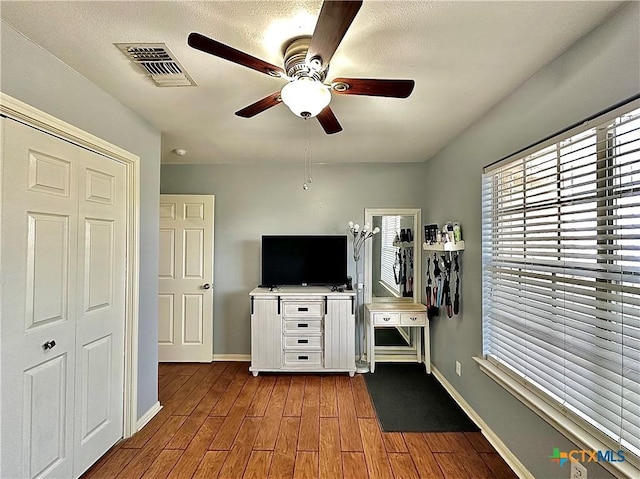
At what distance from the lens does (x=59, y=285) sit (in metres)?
1.88

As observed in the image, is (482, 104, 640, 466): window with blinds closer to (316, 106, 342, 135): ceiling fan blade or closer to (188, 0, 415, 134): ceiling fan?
(188, 0, 415, 134): ceiling fan

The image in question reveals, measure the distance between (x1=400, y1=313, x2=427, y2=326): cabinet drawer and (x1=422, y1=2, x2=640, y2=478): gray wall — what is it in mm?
159

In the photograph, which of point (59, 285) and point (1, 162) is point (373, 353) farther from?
point (1, 162)

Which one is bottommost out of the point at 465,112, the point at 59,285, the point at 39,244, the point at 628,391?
the point at 628,391

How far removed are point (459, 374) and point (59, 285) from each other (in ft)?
10.0

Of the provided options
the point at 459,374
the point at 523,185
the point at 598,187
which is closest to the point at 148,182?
the point at 523,185

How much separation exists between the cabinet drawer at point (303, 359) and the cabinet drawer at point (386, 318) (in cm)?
72

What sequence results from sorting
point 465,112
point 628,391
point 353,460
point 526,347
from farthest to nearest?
point 465,112 → point 353,460 → point 526,347 → point 628,391

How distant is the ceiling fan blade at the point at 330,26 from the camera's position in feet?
3.63

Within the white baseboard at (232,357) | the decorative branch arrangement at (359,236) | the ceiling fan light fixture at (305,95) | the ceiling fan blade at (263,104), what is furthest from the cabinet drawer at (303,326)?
the ceiling fan light fixture at (305,95)

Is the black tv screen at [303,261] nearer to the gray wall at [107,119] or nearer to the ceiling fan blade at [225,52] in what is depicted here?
the gray wall at [107,119]

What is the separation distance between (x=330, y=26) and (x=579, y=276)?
1600 millimetres

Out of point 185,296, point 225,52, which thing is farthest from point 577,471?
point 185,296

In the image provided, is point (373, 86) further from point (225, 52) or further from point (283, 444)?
point (283, 444)
